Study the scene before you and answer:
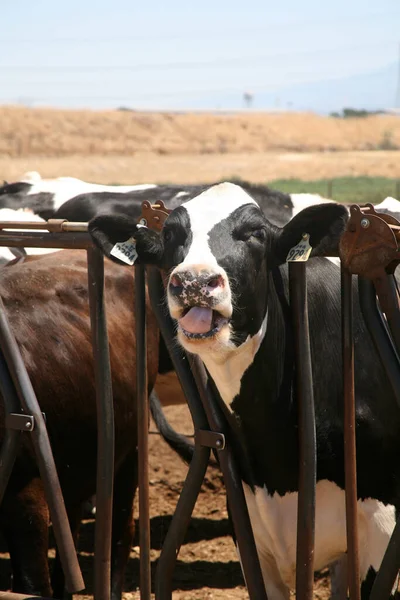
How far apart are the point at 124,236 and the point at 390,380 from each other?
1.15 metres

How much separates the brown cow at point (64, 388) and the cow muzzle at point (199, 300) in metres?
1.29

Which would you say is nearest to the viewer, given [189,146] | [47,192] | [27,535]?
[27,535]

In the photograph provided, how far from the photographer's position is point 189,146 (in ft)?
208

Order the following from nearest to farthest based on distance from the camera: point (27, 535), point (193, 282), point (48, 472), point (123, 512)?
point (193, 282)
point (48, 472)
point (27, 535)
point (123, 512)

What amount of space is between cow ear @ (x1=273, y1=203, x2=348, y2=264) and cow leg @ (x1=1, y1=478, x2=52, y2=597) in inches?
66.9

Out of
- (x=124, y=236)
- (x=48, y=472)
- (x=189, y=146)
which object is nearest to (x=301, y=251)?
(x=124, y=236)

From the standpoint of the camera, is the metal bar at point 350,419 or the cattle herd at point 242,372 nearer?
the metal bar at point 350,419

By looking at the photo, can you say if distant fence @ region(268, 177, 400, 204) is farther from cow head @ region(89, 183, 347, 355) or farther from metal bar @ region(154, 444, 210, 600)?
metal bar @ region(154, 444, 210, 600)

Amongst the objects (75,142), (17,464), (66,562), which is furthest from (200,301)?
(75,142)

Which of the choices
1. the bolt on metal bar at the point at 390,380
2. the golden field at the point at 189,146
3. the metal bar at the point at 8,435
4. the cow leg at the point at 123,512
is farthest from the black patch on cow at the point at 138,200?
the golden field at the point at 189,146

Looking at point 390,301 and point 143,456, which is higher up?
point 390,301

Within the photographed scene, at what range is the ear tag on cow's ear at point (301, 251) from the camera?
10.2 feet

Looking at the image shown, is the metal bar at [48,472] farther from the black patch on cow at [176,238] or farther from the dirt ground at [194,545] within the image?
the dirt ground at [194,545]

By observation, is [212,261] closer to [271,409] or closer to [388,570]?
[271,409]
